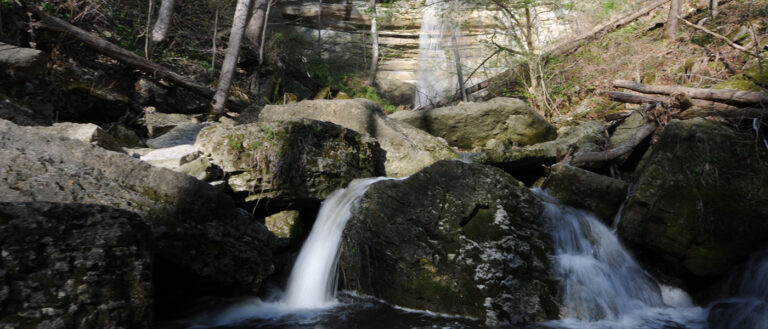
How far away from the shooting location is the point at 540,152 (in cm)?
655

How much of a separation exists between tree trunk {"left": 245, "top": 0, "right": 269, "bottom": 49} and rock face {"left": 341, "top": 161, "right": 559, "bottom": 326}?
1007 centimetres

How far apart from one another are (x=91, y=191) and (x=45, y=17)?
248 inches

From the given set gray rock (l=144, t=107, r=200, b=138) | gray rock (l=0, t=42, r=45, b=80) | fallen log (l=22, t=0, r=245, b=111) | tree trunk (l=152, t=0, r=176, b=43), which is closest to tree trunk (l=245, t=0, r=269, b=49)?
tree trunk (l=152, t=0, r=176, b=43)

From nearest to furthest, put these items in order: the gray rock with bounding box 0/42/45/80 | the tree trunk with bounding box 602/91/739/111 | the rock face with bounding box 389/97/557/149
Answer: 1. the tree trunk with bounding box 602/91/739/111
2. the gray rock with bounding box 0/42/45/80
3. the rock face with bounding box 389/97/557/149

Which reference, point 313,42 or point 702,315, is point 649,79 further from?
point 313,42

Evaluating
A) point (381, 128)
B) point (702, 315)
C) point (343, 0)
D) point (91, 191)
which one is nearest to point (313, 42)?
point (343, 0)

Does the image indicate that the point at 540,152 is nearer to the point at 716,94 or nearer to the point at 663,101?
the point at 663,101

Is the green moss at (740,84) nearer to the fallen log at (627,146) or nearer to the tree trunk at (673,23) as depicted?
the fallen log at (627,146)

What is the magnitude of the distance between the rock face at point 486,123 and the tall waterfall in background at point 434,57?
28.0 feet

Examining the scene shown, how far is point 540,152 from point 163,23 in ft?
32.4

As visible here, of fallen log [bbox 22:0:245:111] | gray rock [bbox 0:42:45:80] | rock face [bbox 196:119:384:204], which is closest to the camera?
rock face [bbox 196:119:384:204]

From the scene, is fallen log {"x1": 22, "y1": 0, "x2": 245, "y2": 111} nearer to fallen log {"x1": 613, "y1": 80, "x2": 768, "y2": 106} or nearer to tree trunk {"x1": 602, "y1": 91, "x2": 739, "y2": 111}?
tree trunk {"x1": 602, "y1": 91, "x2": 739, "y2": 111}

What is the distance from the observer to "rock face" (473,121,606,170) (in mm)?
6426

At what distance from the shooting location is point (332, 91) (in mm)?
15875
